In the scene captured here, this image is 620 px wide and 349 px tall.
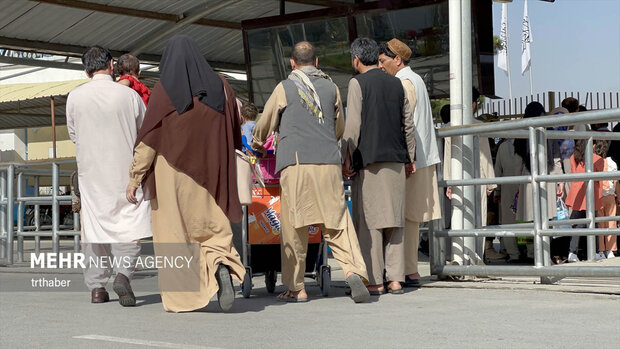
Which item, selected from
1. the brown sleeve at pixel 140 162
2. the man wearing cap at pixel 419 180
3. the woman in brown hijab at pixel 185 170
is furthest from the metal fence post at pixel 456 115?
the brown sleeve at pixel 140 162

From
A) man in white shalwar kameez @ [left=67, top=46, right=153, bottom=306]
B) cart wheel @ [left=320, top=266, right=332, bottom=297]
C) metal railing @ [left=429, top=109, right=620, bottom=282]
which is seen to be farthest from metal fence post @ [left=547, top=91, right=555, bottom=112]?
man in white shalwar kameez @ [left=67, top=46, right=153, bottom=306]

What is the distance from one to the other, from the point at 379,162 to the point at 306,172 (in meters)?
0.70

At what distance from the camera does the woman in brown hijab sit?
23.0 feet

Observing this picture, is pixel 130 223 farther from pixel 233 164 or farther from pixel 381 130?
pixel 381 130

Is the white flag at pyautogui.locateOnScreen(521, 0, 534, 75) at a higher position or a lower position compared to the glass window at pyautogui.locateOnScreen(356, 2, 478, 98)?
higher

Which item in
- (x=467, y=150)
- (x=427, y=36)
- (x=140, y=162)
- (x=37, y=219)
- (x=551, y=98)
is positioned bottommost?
(x=37, y=219)

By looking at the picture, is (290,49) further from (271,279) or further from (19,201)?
(271,279)

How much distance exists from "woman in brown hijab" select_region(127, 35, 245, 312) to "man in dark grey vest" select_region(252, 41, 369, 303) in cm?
55

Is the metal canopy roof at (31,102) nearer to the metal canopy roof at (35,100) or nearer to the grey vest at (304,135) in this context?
the metal canopy roof at (35,100)

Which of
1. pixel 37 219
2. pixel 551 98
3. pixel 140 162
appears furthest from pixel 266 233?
pixel 551 98

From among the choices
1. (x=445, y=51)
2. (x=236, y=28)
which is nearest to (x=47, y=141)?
(x=236, y=28)

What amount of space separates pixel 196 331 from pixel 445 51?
28.3 ft

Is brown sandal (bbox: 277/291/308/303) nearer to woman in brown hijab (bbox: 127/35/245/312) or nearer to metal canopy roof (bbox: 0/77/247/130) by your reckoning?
woman in brown hijab (bbox: 127/35/245/312)

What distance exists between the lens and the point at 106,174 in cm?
766
